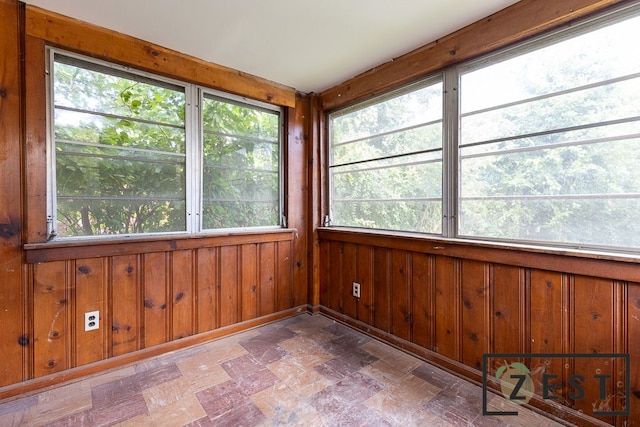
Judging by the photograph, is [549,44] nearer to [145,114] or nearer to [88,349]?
[145,114]

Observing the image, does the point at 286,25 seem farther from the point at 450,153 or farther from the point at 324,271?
the point at 324,271

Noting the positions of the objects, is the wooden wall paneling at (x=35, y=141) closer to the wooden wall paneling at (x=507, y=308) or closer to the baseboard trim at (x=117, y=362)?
the baseboard trim at (x=117, y=362)

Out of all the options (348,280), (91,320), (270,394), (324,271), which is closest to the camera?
Result: (270,394)

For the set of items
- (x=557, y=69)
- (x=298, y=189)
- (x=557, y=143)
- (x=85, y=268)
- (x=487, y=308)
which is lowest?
(x=487, y=308)

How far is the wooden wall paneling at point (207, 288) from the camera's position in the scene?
2.42m

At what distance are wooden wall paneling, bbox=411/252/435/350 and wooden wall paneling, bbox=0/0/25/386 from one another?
260 centimetres

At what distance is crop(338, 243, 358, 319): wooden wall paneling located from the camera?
274 cm

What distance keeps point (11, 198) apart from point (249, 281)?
5.63 ft

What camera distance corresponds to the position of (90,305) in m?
1.95

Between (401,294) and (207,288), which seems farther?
(207,288)

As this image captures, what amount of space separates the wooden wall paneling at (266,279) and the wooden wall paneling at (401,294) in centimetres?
119

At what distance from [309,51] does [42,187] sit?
2038 mm

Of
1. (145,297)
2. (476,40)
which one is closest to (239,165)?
(145,297)

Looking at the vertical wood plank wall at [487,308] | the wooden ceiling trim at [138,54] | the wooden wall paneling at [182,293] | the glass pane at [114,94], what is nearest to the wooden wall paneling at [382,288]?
the vertical wood plank wall at [487,308]
